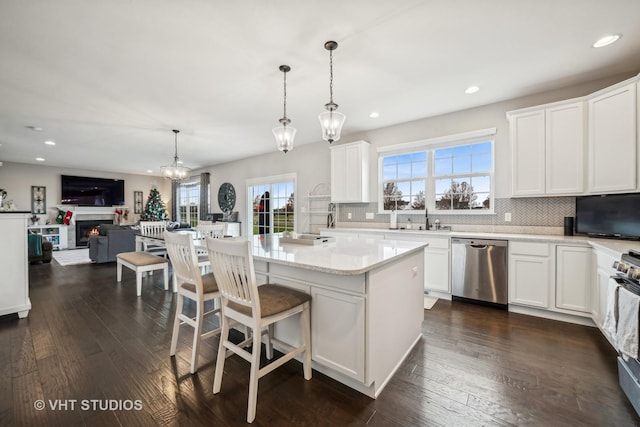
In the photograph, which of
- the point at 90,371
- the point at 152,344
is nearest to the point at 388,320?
the point at 152,344

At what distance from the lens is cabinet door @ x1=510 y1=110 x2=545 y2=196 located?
3086 millimetres

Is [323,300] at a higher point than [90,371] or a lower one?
higher

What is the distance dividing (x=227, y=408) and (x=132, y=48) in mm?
2921

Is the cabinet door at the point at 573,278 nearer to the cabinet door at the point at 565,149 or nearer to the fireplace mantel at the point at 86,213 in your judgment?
the cabinet door at the point at 565,149

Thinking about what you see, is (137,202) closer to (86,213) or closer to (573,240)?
(86,213)

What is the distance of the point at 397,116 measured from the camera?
13.3ft

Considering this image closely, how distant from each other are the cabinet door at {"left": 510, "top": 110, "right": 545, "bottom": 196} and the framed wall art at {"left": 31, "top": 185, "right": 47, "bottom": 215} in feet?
37.9

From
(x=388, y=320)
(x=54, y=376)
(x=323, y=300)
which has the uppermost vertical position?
(x=323, y=300)

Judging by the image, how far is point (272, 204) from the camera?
6.59m

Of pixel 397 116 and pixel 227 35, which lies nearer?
pixel 227 35

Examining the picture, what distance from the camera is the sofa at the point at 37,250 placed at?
5488 mm

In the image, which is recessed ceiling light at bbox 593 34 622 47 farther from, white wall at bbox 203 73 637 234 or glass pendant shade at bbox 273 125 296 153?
glass pendant shade at bbox 273 125 296 153

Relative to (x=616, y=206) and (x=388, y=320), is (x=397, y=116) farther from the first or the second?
(x=388, y=320)

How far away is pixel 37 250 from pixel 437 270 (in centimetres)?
766
